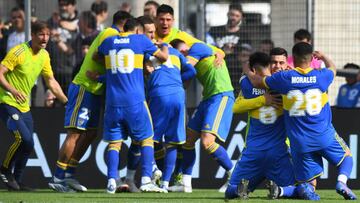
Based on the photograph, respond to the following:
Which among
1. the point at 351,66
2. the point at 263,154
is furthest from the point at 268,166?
the point at 351,66

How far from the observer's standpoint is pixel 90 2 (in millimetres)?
19094

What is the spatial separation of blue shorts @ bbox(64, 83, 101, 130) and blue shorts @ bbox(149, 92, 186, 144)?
784mm

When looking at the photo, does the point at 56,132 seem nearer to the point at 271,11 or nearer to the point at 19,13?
the point at 19,13

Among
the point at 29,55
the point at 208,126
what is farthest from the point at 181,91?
the point at 29,55

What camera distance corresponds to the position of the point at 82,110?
15.7 m

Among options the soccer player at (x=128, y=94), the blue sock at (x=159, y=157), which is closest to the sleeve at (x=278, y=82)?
the soccer player at (x=128, y=94)

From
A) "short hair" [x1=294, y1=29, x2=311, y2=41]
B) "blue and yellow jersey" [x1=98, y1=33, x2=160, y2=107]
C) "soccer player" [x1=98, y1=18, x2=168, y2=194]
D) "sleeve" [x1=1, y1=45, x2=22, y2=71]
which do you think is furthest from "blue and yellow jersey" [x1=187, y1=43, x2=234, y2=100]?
"sleeve" [x1=1, y1=45, x2=22, y2=71]

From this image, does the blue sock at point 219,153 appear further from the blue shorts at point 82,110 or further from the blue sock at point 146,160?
the blue shorts at point 82,110

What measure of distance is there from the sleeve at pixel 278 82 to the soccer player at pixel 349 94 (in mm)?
5782

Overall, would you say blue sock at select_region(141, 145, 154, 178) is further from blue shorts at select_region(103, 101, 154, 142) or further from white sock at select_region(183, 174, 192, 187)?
white sock at select_region(183, 174, 192, 187)

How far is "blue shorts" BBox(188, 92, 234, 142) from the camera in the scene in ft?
53.1

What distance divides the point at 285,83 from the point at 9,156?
14.8 feet

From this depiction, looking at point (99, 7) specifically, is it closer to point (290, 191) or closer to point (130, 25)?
point (130, 25)

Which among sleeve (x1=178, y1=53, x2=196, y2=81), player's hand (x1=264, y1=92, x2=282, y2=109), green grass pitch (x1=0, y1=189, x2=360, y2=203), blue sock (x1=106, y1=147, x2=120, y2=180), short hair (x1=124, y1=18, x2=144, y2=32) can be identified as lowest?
green grass pitch (x1=0, y1=189, x2=360, y2=203)
